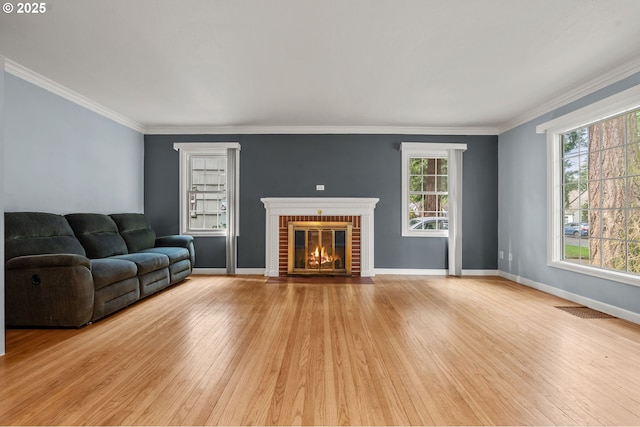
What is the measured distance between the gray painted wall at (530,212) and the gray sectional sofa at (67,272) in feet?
17.5

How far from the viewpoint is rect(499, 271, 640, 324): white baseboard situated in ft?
11.1

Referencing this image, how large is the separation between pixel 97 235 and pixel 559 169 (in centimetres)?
619

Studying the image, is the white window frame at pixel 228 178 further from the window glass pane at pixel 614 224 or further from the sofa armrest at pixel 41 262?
the window glass pane at pixel 614 224

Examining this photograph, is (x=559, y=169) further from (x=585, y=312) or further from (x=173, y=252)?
(x=173, y=252)

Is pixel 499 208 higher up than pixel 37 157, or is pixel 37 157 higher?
pixel 37 157

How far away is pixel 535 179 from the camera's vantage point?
16.1 ft

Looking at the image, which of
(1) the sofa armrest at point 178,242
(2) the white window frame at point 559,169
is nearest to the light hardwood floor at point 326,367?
(2) the white window frame at point 559,169

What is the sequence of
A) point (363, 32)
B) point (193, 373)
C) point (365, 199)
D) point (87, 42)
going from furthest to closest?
point (365, 199) < point (87, 42) < point (363, 32) < point (193, 373)

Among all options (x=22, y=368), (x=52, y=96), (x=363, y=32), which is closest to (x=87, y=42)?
(x=52, y=96)

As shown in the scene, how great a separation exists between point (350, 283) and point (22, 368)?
3.87 metres

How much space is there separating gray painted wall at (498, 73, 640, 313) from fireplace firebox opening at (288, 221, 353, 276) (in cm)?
267

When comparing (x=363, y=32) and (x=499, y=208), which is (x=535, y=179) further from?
(x=363, y=32)

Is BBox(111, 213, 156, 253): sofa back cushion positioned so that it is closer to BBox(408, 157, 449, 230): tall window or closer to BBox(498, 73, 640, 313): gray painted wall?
BBox(408, 157, 449, 230): tall window

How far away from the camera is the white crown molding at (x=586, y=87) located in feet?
11.0
